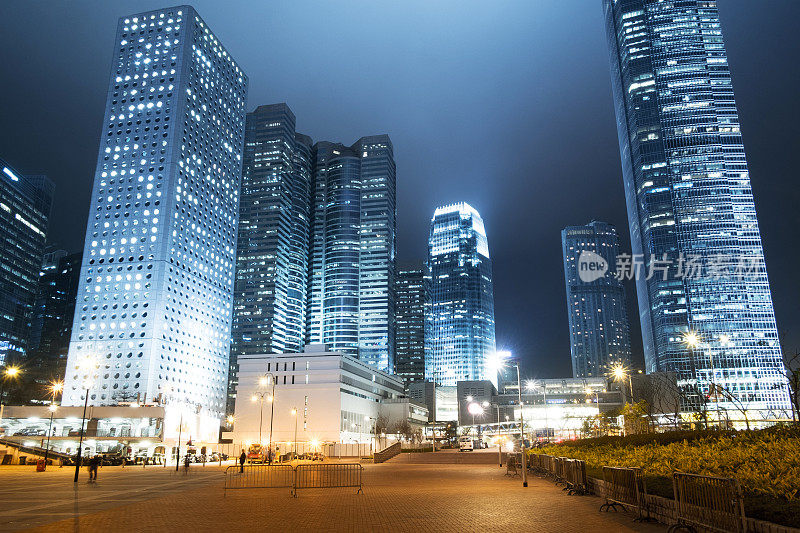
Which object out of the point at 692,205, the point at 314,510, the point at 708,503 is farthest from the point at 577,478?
the point at 692,205

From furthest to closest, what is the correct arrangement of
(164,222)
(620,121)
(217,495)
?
1. (620,121)
2. (164,222)
3. (217,495)

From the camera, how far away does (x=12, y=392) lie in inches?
5906

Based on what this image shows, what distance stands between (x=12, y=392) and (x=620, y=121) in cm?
19677

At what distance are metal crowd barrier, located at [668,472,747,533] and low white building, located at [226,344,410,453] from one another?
92314 mm

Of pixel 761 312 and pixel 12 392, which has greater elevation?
pixel 761 312

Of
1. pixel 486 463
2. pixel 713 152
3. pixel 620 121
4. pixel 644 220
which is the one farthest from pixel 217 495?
pixel 620 121

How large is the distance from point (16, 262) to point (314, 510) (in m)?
208

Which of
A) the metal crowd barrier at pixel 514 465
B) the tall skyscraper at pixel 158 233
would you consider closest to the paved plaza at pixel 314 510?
the metal crowd barrier at pixel 514 465

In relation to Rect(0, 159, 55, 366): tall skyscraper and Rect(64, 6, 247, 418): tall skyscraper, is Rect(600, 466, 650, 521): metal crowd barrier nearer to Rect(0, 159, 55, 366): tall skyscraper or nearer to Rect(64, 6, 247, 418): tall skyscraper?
Rect(64, 6, 247, 418): tall skyscraper

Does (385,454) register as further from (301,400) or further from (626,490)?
(626,490)

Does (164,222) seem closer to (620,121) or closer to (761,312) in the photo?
(620,121)

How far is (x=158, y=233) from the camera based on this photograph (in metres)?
135

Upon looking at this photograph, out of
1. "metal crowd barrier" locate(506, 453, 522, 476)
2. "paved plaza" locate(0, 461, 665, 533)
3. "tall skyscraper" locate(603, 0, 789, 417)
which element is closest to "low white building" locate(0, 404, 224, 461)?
"metal crowd barrier" locate(506, 453, 522, 476)

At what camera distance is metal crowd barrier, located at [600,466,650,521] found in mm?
15719
